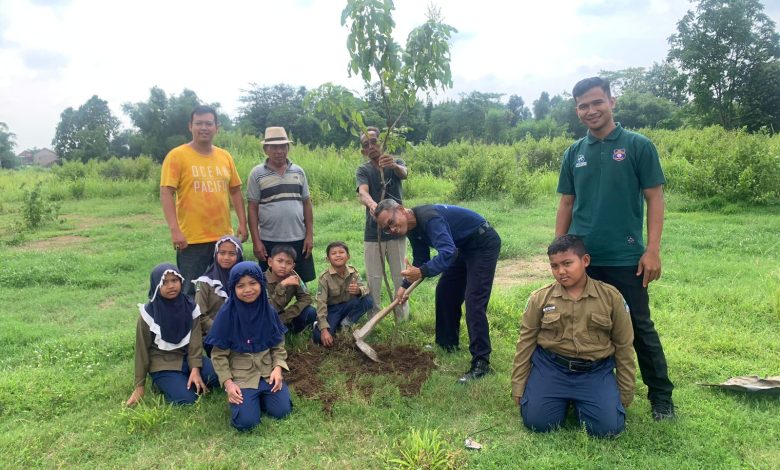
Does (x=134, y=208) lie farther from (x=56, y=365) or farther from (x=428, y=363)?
(x=428, y=363)

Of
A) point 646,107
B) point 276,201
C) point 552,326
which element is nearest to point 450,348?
point 552,326

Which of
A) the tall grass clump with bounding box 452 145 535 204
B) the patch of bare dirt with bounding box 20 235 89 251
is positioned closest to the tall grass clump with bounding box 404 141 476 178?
the tall grass clump with bounding box 452 145 535 204

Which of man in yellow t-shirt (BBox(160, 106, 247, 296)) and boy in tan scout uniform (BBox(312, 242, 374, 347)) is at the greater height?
man in yellow t-shirt (BBox(160, 106, 247, 296))

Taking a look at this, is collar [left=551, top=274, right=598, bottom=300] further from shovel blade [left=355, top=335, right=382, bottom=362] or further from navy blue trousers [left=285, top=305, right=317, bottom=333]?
navy blue trousers [left=285, top=305, right=317, bottom=333]

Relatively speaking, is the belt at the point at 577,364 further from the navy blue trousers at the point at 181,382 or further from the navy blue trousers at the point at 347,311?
the navy blue trousers at the point at 181,382

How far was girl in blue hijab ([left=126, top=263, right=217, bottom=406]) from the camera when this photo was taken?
3.55 metres

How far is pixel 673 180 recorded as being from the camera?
41.3ft

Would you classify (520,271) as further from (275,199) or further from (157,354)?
(157,354)

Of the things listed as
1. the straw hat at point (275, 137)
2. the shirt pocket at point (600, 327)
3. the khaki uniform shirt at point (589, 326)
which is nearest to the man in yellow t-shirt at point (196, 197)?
the straw hat at point (275, 137)

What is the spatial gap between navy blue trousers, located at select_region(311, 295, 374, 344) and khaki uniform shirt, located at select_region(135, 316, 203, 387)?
1.11 m

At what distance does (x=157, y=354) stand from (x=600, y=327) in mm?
3008

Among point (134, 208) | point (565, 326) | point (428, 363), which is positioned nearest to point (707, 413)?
point (565, 326)

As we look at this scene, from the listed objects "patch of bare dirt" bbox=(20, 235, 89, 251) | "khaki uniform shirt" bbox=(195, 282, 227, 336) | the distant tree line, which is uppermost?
the distant tree line

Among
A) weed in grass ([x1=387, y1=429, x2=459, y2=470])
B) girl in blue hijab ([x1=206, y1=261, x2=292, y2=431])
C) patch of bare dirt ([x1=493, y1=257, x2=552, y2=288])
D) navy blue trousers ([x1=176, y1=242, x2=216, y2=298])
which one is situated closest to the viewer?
weed in grass ([x1=387, y1=429, x2=459, y2=470])
